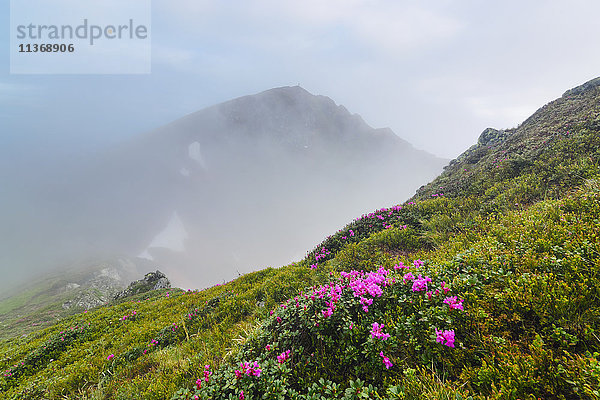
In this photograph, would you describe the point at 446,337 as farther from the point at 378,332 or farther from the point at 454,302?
the point at 378,332

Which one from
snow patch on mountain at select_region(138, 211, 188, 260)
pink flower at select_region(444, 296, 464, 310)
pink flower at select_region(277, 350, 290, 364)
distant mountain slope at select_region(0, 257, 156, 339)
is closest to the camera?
pink flower at select_region(444, 296, 464, 310)

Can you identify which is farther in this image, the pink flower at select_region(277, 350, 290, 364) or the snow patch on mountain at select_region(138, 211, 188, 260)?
the snow patch on mountain at select_region(138, 211, 188, 260)

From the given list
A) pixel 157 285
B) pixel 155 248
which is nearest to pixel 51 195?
pixel 155 248

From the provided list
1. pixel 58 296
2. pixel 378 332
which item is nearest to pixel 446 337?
pixel 378 332

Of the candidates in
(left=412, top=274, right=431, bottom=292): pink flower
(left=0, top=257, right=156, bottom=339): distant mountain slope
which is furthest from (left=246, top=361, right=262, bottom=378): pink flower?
(left=0, top=257, right=156, bottom=339): distant mountain slope

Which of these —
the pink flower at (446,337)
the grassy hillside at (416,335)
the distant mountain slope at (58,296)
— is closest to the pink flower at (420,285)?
the grassy hillside at (416,335)

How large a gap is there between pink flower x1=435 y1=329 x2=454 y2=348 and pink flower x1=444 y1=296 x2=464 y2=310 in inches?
17.5

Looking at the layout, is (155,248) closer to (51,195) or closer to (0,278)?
(0,278)

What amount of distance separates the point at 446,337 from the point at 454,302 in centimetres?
66

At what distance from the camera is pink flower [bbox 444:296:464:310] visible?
10.1ft

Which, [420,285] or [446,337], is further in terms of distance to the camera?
[420,285]

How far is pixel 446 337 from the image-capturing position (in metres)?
2.78

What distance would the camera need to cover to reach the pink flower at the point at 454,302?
309 centimetres

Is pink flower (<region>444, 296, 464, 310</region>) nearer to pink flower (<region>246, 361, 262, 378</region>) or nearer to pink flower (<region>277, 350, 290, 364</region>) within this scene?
pink flower (<region>277, 350, 290, 364</region>)
